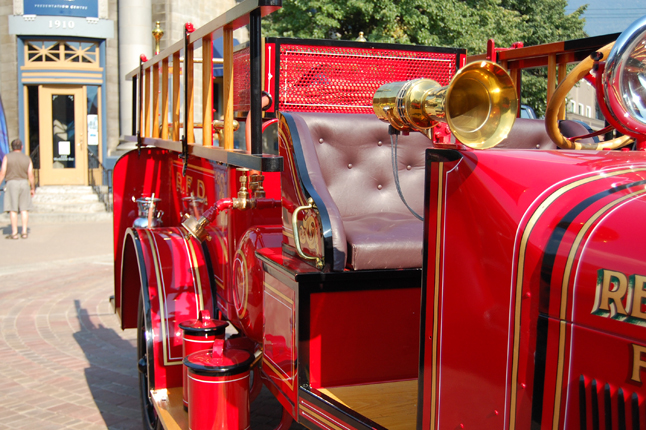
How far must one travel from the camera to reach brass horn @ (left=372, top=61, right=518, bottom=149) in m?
1.58

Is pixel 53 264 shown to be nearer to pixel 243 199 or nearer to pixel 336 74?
pixel 336 74

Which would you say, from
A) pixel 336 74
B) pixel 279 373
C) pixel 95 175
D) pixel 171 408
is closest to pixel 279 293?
pixel 279 373

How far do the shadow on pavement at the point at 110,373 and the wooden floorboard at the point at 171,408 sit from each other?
879 mm

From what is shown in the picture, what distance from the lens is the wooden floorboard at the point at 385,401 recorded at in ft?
6.35

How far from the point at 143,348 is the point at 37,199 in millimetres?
11936

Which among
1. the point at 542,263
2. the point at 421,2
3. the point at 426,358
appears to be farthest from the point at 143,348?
the point at 421,2

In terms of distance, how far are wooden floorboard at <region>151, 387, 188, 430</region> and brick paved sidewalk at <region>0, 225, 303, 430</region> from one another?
810 mm

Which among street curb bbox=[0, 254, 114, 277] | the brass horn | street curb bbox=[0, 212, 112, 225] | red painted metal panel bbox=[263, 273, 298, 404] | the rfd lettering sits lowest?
street curb bbox=[0, 254, 114, 277]

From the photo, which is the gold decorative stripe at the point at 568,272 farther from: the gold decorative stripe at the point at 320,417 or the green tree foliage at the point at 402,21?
the green tree foliage at the point at 402,21

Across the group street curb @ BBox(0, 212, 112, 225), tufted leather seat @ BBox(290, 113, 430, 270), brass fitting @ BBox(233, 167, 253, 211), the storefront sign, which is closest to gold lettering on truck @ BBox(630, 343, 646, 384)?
tufted leather seat @ BBox(290, 113, 430, 270)

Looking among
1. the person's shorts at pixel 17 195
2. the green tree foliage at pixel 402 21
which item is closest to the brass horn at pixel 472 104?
the person's shorts at pixel 17 195

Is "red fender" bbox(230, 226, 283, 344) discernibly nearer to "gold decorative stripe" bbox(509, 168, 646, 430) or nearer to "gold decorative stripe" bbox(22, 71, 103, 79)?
"gold decorative stripe" bbox(509, 168, 646, 430)

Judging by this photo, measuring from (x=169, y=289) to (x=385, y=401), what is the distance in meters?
1.38

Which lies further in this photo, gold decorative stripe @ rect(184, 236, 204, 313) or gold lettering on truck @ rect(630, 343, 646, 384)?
gold decorative stripe @ rect(184, 236, 204, 313)
